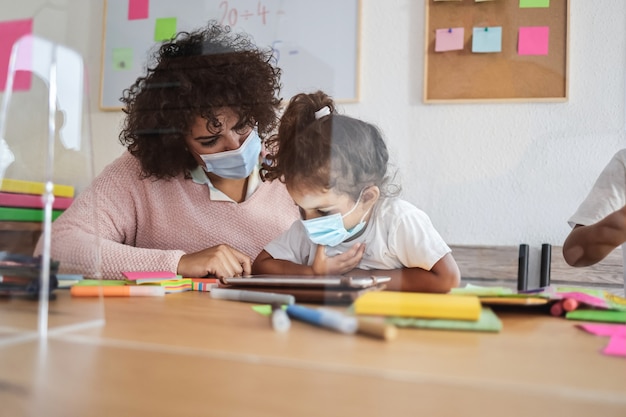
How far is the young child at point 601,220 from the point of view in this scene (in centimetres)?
50

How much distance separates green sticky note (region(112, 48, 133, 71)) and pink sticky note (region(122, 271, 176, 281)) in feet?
0.93

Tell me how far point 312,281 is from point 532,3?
1.13 ft

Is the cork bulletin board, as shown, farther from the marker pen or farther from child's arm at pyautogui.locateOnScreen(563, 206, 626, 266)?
the marker pen

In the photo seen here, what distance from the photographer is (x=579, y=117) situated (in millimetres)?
519

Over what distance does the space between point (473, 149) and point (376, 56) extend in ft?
0.51

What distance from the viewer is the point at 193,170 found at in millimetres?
768

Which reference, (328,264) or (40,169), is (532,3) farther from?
(40,169)

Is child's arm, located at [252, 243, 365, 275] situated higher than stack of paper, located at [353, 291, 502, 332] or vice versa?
child's arm, located at [252, 243, 365, 275]

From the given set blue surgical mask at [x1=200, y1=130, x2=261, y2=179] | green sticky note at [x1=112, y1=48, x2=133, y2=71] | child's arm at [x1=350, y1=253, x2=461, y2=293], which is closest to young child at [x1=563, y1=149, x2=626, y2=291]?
child's arm at [x1=350, y1=253, x2=461, y2=293]

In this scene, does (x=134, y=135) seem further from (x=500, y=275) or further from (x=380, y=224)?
(x=500, y=275)

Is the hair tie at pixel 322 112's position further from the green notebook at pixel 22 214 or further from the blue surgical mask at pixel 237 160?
the green notebook at pixel 22 214

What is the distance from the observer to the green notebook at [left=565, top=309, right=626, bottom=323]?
45cm

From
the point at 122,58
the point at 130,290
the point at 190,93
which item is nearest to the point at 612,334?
the point at 130,290

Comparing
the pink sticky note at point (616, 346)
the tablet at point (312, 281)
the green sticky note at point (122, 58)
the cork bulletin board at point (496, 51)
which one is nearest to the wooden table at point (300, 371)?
the pink sticky note at point (616, 346)
